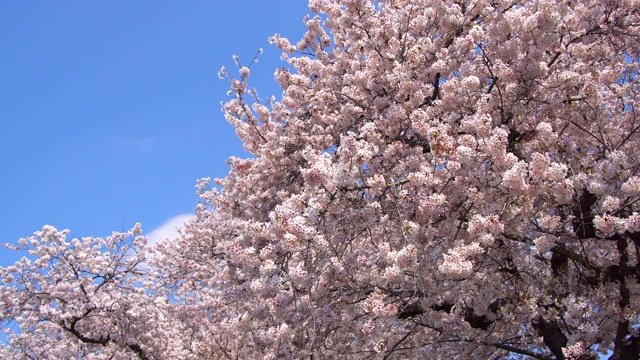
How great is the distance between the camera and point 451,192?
6.33 meters

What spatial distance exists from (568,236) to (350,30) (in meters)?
4.29

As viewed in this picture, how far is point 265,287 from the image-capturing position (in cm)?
574

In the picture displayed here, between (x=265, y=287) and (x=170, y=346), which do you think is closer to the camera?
(x=265, y=287)

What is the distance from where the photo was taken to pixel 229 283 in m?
7.55

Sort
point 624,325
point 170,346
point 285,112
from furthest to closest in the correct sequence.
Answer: point 170,346
point 285,112
point 624,325

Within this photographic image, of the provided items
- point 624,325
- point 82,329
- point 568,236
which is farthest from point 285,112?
point 82,329

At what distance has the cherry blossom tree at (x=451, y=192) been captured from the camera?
5.56 metres

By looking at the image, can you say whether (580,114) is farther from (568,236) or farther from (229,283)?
(229,283)

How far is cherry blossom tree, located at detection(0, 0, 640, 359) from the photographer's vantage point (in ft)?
18.2

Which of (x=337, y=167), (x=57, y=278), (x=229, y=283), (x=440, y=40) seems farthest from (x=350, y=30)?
(x=57, y=278)

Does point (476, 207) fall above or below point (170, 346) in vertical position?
below

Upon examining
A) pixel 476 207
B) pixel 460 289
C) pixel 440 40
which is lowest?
pixel 460 289

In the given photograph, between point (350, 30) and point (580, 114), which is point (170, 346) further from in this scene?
point (580, 114)

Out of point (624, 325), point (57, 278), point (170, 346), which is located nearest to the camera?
point (624, 325)
